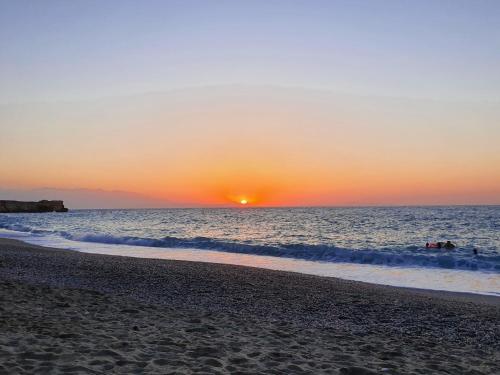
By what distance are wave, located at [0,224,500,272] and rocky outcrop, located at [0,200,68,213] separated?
145 metres

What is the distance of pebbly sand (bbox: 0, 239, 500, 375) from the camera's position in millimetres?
6664

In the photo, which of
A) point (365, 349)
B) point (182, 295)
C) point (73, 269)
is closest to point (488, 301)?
point (365, 349)

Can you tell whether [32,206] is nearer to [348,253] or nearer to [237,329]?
[348,253]

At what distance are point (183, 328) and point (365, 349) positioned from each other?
3.41m

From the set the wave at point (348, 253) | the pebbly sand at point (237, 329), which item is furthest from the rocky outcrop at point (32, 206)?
the pebbly sand at point (237, 329)

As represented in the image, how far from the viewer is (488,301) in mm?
14719

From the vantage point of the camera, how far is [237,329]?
355 inches

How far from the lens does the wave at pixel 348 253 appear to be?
26438 mm

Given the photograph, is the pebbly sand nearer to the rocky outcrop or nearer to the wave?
the wave

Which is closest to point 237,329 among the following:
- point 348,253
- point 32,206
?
point 348,253

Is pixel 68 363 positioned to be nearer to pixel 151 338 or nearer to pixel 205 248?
pixel 151 338

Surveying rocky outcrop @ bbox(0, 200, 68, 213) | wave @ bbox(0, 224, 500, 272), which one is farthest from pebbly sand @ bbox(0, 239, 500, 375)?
rocky outcrop @ bbox(0, 200, 68, 213)

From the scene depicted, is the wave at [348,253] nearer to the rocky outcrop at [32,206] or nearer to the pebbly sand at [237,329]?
the pebbly sand at [237,329]

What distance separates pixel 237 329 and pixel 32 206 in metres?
193
